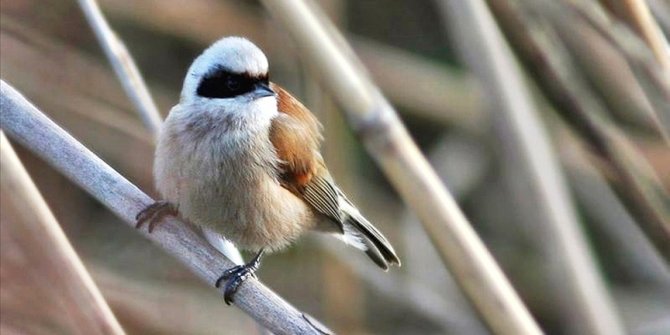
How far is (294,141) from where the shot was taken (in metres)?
2.63

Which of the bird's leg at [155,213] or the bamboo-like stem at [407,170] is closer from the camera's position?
the bamboo-like stem at [407,170]

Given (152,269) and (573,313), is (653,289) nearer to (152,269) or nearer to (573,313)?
(573,313)

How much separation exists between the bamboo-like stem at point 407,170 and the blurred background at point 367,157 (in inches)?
26.9

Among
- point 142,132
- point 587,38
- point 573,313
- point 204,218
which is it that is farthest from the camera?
point 142,132

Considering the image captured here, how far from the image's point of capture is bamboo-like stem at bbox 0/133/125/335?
6.84ft

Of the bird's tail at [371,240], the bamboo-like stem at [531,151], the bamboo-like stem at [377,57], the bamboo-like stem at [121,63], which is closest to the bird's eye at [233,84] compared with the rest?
the bamboo-like stem at [121,63]

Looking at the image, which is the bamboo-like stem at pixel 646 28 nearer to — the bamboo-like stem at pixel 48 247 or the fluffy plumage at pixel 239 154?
the fluffy plumage at pixel 239 154

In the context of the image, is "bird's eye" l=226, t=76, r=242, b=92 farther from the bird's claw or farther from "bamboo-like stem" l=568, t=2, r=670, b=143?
"bamboo-like stem" l=568, t=2, r=670, b=143

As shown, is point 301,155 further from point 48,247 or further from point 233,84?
point 48,247

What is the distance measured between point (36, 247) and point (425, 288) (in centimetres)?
181

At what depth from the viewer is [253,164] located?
8.23ft

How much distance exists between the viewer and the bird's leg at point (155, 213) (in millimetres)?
2273

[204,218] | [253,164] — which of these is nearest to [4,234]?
[204,218]

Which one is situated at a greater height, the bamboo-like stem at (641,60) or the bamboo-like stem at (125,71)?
the bamboo-like stem at (641,60)
